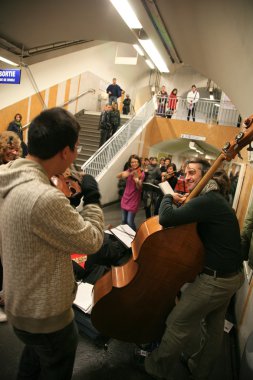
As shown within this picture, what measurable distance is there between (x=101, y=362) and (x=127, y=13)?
457cm

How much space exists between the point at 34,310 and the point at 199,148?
38.9ft

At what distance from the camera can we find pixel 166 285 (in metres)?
1.77

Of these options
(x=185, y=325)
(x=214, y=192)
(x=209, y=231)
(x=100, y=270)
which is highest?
(x=214, y=192)

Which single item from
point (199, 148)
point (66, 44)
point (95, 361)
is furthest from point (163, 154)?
point (95, 361)

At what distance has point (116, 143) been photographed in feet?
26.9

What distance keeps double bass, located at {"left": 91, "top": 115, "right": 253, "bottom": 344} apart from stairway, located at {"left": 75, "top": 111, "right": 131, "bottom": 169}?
21.1 feet

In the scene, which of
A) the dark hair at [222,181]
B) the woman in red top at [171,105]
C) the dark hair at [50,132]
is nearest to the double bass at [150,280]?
the dark hair at [222,181]

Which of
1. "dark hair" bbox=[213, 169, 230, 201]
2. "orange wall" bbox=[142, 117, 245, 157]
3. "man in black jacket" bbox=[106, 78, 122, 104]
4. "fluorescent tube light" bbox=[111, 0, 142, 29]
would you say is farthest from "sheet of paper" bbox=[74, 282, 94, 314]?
"man in black jacket" bbox=[106, 78, 122, 104]

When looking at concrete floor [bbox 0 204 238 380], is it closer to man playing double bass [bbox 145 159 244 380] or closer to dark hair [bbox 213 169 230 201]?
man playing double bass [bbox 145 159 244 380]

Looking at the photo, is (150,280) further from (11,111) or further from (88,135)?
(88,135)

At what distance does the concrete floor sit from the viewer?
1950 mm

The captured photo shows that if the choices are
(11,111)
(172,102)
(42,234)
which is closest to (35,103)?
(11,111)

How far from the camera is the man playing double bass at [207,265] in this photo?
1599 mm

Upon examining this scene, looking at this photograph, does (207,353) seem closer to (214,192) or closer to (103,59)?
(214,192)
